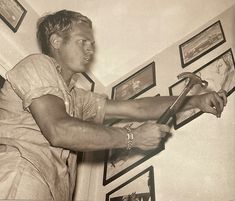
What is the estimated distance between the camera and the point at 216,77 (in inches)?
64.7

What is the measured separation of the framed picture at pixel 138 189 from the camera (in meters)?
1.52

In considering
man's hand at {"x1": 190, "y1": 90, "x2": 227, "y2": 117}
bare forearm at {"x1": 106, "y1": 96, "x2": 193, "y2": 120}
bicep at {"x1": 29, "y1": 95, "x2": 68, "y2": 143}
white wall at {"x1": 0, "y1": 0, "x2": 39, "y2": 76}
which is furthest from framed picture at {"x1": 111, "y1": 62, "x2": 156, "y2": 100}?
bicep at {"x1": 29, "y1": 95, "x2": 68, "y2": 143}

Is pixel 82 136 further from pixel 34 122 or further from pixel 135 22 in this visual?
pixel 135 22

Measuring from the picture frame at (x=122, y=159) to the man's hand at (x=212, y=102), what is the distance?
275 mm

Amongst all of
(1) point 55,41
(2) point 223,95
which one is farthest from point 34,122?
(2) point 223,95

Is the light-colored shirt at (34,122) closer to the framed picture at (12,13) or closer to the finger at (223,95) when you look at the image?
the framed picture at (12,13)

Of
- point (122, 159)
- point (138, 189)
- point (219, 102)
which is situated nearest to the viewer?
point (219, 102)

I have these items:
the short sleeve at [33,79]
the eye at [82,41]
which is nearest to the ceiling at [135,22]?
the eye at [82,41]

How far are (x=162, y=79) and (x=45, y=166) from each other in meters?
→ 0.95

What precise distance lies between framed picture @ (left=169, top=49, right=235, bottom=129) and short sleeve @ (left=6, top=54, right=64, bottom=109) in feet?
2.08

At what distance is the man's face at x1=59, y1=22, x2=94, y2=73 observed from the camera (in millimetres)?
1547

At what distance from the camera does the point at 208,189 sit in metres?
1.34

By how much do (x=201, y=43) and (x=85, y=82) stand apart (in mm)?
757

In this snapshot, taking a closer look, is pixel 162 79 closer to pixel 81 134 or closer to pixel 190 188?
pixel 190 188
